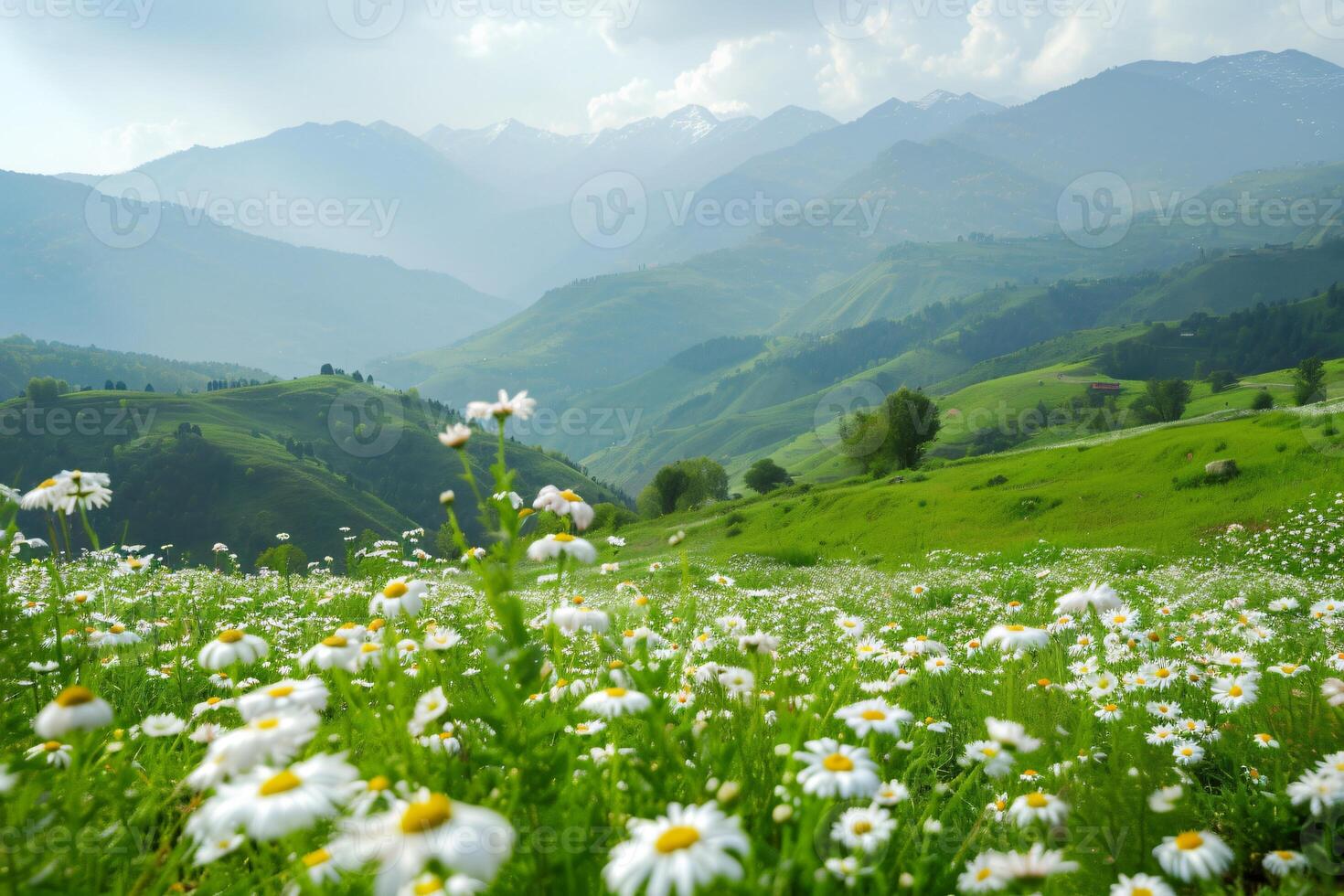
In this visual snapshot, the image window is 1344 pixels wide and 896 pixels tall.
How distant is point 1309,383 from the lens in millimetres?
118312

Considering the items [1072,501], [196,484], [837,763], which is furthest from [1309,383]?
[196,484]

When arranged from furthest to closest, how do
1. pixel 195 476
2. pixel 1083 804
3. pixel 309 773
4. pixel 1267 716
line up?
pixel 195 476
pixel 1267 716
pixel 1083 804
pixel 309 773

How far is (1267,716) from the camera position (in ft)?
15.0

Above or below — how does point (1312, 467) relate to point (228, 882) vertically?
below

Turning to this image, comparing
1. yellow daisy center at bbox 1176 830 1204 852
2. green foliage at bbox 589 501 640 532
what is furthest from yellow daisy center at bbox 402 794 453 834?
green foliage at bbox 589 501 640 532

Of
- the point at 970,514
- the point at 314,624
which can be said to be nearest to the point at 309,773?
the point at 314,624

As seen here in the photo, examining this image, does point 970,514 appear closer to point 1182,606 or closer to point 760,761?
point 1182,606

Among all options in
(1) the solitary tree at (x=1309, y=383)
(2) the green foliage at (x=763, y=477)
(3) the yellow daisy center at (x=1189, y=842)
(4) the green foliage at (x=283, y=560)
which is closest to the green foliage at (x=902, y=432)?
(2) the green foliage at (x=763, y=477)

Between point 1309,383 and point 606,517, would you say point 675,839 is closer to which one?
point 606,517

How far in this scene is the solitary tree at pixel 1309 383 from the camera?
116 metres

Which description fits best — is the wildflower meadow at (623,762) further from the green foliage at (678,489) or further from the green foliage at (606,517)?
the green foliage at (678,489)

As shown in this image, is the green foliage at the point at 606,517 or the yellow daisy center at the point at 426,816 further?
the green foliage at the point at 606,517

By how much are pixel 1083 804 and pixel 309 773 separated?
3.46 metres

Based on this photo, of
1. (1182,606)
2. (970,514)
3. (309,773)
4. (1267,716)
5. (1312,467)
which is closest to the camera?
(309,773)
